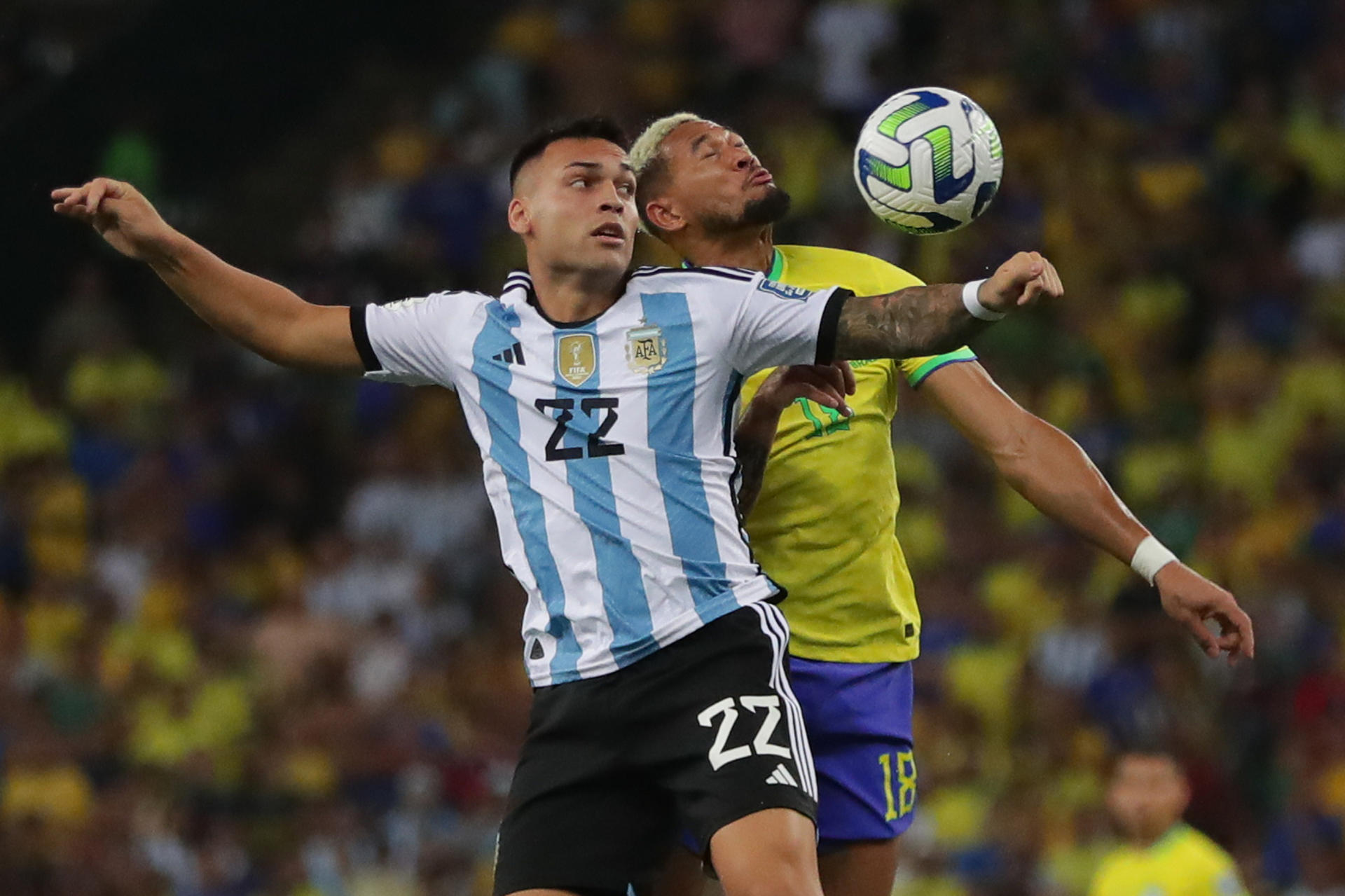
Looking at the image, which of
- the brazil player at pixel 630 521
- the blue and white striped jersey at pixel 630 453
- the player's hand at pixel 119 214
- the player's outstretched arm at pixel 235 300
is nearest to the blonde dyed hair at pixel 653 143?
the brazil player at pixel 630 521

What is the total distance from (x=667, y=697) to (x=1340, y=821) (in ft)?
17.4

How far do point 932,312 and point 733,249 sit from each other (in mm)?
1254

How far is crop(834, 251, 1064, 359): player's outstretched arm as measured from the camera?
159 inches

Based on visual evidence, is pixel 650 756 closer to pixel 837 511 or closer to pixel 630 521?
pixel 630 521

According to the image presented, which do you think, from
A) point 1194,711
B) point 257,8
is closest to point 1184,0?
point 1194,711

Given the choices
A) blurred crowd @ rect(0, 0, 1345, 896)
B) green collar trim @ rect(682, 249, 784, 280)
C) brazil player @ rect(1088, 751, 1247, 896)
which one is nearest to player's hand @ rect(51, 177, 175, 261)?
green collar trim @ rect(682, 249, 784, 280)

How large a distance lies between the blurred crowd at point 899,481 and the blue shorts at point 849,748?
4.02 m

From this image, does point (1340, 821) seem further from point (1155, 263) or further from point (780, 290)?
point (780, 290)

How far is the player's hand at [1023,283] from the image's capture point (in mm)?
4027

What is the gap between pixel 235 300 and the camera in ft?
15.7

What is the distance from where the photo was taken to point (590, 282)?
472cm

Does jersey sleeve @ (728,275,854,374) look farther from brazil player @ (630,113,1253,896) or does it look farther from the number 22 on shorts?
the number 22 on shorts

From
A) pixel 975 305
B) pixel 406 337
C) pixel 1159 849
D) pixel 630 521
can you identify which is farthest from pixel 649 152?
pixel 1159 849

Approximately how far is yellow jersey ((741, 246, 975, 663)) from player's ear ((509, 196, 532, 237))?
0.83 meters
